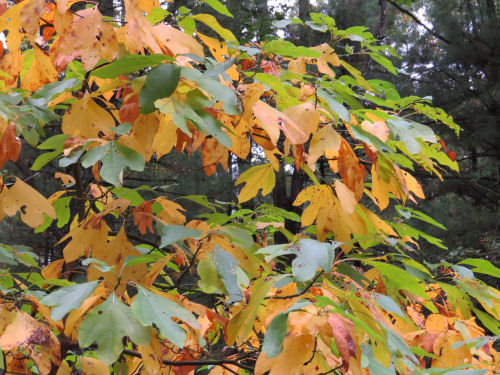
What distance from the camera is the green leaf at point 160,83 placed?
652mm

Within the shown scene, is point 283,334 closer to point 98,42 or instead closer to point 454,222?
point 98,42

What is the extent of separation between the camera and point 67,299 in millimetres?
690

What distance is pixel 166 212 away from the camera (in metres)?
1.13

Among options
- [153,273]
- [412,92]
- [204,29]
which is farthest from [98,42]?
[412,92]

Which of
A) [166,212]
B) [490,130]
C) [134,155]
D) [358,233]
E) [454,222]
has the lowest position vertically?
[454,222]

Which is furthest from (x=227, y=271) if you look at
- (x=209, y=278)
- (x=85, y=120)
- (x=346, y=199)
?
(x=85, y=120)

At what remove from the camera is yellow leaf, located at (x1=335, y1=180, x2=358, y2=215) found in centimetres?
85

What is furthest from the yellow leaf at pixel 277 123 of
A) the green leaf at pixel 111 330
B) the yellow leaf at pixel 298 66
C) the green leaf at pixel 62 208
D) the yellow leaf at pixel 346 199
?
the green leaf at pixel 62 208

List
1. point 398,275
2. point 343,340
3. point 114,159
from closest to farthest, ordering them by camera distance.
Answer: point 343,340 → point 114,159 → point 398,275

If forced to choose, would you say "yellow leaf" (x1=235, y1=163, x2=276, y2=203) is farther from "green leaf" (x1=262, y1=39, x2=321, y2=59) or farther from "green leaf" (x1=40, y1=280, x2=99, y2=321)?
"green leaf" (x1=40, y1=280, x2=99, y2=321)

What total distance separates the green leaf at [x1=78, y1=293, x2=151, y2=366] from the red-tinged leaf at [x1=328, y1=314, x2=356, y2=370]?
27 cm

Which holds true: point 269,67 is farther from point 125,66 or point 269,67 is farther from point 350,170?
point 125,66

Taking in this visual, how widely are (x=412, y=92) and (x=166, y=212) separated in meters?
6.90

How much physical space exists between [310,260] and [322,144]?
0.24 m
